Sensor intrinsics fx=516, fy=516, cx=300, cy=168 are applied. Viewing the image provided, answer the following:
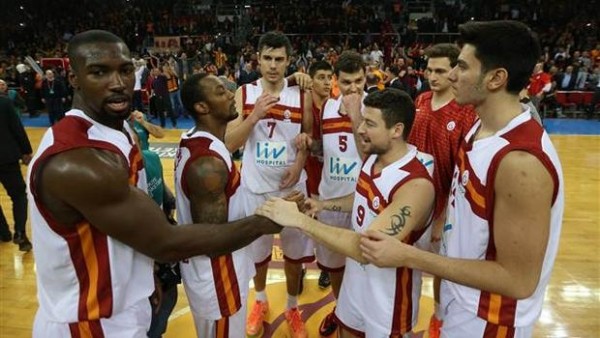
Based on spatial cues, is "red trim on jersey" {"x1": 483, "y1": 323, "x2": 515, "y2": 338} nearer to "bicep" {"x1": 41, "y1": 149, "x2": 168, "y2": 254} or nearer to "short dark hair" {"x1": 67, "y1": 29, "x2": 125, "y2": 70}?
"bicep" {"x1": 41, "y1": 149, "x2": 168, "y2": 254}

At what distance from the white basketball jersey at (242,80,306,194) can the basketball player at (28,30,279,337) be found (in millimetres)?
1729

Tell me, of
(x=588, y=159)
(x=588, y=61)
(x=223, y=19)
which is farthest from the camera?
(x=223, y=19)

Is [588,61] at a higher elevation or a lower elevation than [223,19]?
lower

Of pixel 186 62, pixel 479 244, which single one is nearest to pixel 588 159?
pixel 479 244

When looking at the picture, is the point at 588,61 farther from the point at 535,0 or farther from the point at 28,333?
the point at 28,333

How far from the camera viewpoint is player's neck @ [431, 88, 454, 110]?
11.0ft

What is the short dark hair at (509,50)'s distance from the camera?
1950 mm

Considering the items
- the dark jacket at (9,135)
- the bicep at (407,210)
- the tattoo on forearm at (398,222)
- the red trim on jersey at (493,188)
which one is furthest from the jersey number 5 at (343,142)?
the dark jacket at (9,135)

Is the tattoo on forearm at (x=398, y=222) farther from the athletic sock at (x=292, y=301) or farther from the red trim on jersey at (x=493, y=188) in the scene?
the athletic sock at (x=292, y=301)

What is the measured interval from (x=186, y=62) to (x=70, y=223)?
14.9 m

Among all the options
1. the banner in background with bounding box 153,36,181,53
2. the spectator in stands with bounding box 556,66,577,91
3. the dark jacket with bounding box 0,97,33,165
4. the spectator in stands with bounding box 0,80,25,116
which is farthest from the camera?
the banner in background with bounding box 153,36,181,53

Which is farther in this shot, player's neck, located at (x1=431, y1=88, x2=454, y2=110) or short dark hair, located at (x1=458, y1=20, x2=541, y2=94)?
player's neck, located at (x1=431, y1=88, x2=454, y2=110)

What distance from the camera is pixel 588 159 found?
9047 mm

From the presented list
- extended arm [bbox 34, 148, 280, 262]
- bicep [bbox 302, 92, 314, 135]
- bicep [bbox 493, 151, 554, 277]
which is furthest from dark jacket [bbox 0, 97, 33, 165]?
bicep [bbox 493, 151, 554, 277]
